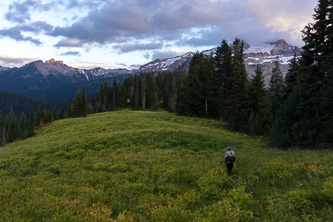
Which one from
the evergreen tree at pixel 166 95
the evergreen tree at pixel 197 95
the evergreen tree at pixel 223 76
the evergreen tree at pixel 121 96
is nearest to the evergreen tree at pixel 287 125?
the evergreen tree at pixel 223 76

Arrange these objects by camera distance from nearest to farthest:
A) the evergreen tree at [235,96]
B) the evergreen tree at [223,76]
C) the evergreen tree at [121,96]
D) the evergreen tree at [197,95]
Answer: the evergreen tree at [235,96], the evergreen tree at [223,76], the evergreen tree at [197,95], the evergreen tree at [121,96]

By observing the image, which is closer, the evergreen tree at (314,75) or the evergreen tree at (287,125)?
the evergreen tree at (314,75)

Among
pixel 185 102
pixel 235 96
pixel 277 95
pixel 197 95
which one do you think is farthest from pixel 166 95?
pixel 277 95

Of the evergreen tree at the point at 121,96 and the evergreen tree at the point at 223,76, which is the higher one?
the evergreen tree at the point at 223,76

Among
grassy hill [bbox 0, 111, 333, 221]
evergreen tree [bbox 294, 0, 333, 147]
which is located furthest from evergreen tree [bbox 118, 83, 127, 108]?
evergreen tree [bbox 294, 0, 333, 147]

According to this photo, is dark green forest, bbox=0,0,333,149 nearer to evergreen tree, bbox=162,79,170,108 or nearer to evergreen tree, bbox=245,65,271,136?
evergreen tree, bbox=245,65,271,136

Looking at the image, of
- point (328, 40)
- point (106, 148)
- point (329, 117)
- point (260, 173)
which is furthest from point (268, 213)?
point (328, 40)

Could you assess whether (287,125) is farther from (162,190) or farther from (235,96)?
(162,190)

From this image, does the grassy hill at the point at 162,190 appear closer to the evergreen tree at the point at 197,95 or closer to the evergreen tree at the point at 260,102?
the evergreen tree at the point at 260,102

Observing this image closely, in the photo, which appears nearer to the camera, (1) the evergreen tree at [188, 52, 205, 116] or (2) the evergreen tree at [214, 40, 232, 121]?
(2) the evergreen tree at [214, 40, 232, 121]

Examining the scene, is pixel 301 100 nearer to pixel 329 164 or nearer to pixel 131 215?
pixel 329 164

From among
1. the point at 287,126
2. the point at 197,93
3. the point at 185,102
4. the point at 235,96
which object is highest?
the point at 197,93

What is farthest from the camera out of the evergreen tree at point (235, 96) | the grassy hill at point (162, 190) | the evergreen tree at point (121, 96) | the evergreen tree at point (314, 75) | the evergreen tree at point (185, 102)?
the evergreen tree at point (121, 96)

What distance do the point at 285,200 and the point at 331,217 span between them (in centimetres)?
133
